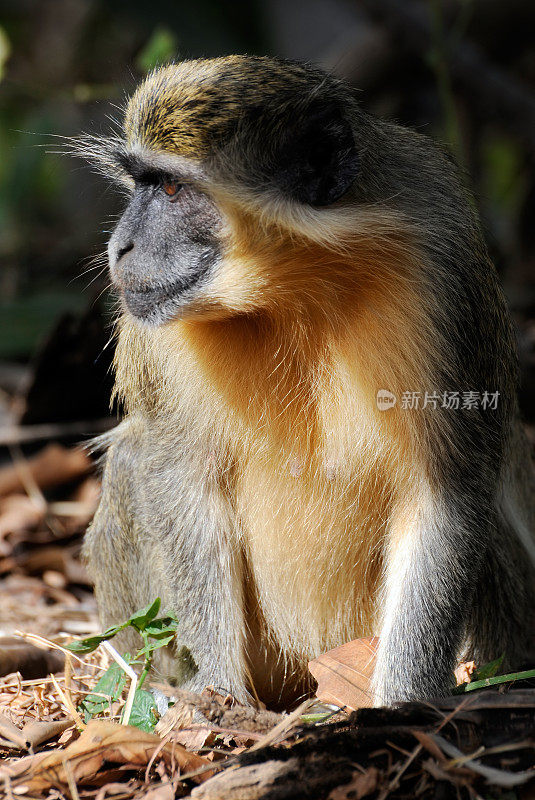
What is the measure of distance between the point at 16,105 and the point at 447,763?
37.4 feet

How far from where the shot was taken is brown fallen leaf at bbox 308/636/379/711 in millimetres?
3750

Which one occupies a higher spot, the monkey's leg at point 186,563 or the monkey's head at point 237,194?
the monkey's head at point 237,194

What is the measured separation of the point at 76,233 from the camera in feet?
42.2

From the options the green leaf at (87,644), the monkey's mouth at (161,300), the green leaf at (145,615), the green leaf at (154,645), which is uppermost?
the monkey's mouth at (161,300)

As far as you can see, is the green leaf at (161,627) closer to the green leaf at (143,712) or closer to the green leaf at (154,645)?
the green leaf at (154,645)

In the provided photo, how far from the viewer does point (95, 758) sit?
10.5 ft

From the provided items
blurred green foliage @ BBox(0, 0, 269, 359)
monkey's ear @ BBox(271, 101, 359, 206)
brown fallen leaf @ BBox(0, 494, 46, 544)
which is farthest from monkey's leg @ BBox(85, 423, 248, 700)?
brown fallen leaf @ BBox(0, 494, 46, 544)

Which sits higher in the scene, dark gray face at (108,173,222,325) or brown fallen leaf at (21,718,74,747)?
dark gray face at (108,173,222,325)

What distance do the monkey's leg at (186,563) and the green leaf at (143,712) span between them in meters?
0.47

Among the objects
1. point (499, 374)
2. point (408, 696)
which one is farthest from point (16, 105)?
point (408, 696)

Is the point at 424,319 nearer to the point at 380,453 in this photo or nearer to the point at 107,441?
the point at 380,453

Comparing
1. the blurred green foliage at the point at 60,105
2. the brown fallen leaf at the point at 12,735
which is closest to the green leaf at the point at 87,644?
the brown fallen leaf at the point at 12,735

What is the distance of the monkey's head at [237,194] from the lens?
3.60 m

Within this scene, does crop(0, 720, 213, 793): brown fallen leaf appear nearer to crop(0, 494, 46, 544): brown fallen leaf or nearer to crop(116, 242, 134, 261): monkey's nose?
crop(116, 242, 134, 261): monkey's nose
